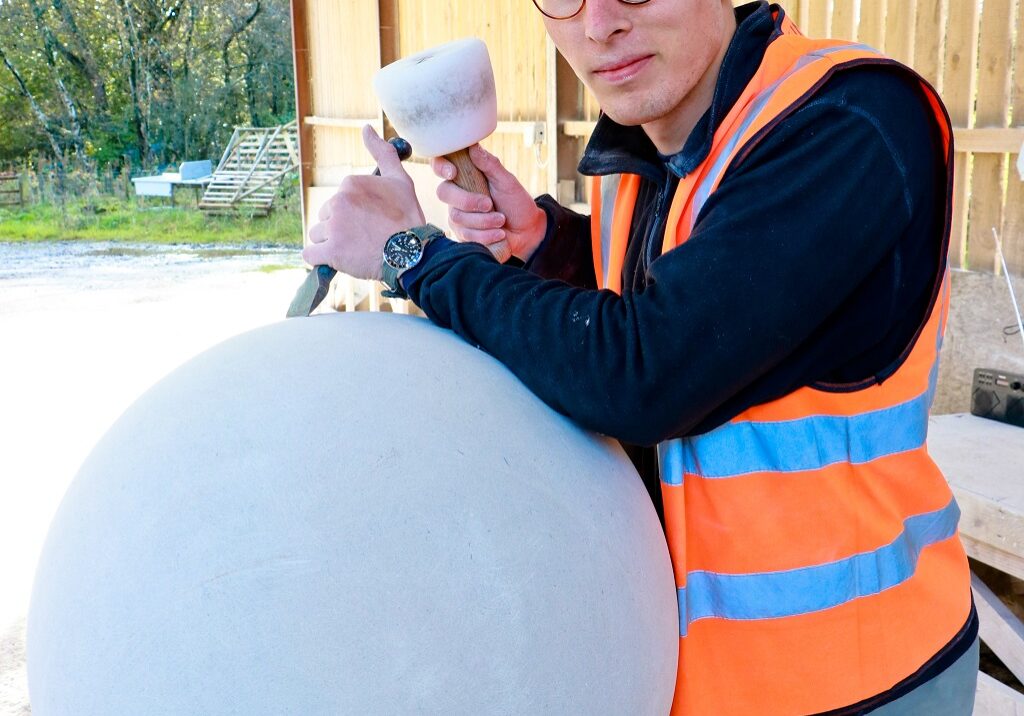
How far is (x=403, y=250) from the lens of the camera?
1.31 metres

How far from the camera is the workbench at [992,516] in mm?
2611

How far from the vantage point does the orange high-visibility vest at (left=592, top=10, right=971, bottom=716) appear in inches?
46.9

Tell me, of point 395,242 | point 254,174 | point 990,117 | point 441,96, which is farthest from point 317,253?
point 254,174

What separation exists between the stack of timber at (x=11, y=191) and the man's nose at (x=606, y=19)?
2430 cm

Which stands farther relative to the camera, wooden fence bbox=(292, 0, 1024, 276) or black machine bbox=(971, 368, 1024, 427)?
wooden fence bbox=(292, 0, 1024, 276)

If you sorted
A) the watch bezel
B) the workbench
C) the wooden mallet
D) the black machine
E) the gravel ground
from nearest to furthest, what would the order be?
the watch bezel, the wooden mallet, the workbench, the black machine, the gravel ground

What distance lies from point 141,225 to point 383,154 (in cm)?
2181

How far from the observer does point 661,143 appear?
4.74 feet

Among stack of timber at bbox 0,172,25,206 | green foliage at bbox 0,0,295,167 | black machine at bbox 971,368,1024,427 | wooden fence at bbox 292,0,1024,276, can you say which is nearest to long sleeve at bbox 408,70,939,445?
black machine at bbox 971,368,1024,427

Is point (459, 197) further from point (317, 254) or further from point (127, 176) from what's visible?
point (127, 176)

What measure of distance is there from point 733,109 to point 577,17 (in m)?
0.30

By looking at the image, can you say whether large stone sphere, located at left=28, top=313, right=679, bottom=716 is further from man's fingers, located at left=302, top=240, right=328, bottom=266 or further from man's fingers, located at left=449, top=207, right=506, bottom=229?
man's fingers, located at left=449, top=207, right=506, bottom=229

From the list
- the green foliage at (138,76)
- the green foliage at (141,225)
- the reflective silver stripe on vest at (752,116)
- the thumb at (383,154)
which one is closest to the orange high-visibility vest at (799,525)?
the reflective silver stripe on vest at (752,116)

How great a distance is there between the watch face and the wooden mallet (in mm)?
233
